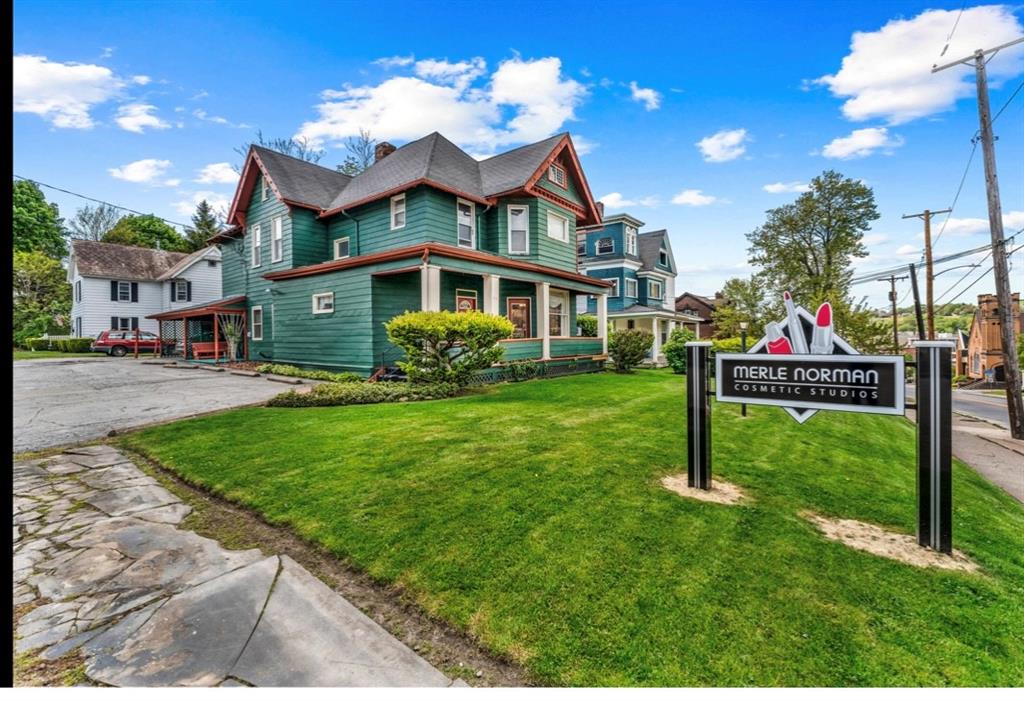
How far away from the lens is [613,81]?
6379 mm

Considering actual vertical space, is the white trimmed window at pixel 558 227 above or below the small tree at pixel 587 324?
above

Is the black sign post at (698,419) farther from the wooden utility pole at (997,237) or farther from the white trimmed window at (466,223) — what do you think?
the wooden utility pole at (997,237)

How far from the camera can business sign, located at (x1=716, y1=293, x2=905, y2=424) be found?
10.7 ft

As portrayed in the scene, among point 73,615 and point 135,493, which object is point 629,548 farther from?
point 135,493

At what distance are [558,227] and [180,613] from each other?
1634cm

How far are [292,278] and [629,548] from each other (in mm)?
15101

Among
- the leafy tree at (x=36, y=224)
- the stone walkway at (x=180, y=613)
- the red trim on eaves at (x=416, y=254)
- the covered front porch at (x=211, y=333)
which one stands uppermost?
the leafy tree at (x=36, y=224)

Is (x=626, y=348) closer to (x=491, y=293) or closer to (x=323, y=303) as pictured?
(x=491, y=293)

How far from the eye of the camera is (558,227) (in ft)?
55.9

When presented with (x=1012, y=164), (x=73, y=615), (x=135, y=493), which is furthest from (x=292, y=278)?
(x=1012, y=164)

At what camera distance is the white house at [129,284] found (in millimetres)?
27672

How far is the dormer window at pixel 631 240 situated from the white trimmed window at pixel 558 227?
12839mm

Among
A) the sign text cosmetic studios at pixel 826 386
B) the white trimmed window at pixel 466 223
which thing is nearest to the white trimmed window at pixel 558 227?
the white trimmed window at pixel 466 223

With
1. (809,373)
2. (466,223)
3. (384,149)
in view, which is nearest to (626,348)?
(466,223)
